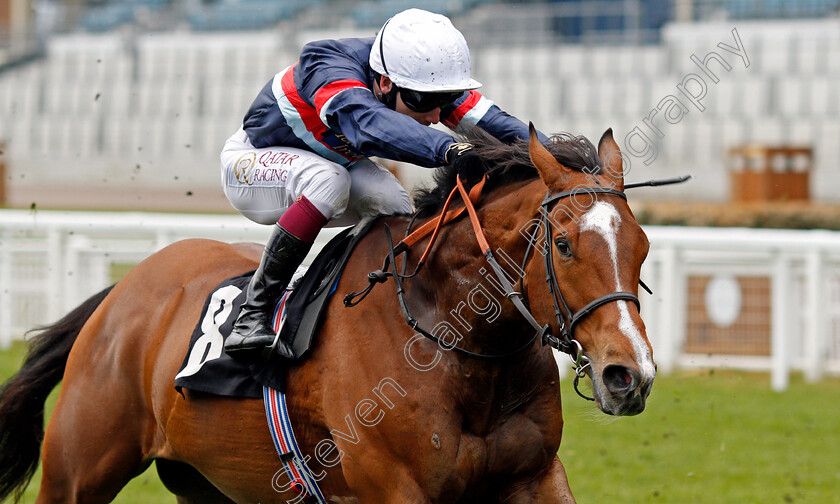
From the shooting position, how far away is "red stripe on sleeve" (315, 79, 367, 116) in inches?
121

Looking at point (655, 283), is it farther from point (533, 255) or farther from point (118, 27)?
point (118, 27)

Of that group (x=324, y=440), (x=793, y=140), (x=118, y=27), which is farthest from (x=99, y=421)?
(x=118, y=27)

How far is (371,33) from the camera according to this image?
61.7 feet

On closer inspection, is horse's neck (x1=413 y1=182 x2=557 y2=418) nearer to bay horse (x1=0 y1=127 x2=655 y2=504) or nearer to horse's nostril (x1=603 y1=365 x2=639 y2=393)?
bay horse (x1=0 y1=127 x2=655 y2=504)

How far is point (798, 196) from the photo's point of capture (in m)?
14.1

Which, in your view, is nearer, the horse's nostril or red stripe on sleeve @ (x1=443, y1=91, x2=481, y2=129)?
the horse's nostril

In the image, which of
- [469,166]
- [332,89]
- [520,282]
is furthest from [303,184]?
[520,282]

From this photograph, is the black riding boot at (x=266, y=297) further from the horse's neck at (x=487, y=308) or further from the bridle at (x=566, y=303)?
the bridle at (x=566, y=303)

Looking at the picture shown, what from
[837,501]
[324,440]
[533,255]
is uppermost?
[533,255]

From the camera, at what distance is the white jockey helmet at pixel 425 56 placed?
3.05 m

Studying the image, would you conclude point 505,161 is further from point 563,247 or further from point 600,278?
point 600,278

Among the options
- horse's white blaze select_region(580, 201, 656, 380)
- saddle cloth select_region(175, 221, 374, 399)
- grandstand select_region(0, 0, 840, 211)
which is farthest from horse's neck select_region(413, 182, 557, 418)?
grandstand select_region(0, 0, 840, 211)

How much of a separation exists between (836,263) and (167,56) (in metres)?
16.5

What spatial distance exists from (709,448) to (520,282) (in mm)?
3996
